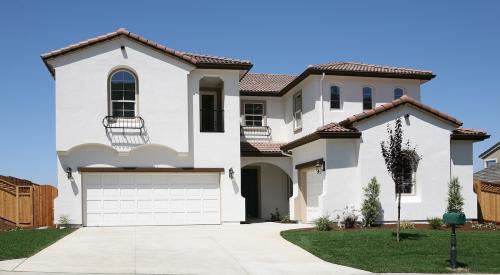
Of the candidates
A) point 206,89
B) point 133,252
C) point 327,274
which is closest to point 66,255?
point 133,252

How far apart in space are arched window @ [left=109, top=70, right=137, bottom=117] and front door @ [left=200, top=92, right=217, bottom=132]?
3141 millimetres

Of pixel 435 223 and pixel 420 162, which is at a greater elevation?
pixel 420 162

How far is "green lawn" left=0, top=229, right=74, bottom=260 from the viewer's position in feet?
48.1

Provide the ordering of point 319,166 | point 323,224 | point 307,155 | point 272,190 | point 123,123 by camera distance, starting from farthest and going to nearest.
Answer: point 272,190, point 307,155, point 123,123, point 319,166, point 323,224

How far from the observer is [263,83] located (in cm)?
3078

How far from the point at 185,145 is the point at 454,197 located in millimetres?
10505

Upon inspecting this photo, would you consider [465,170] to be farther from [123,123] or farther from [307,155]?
[123,123]

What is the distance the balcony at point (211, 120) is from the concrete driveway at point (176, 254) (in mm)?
6074

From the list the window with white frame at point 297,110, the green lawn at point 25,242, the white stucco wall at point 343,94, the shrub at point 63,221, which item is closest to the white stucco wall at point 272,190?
the white stucco wall at point 343,94

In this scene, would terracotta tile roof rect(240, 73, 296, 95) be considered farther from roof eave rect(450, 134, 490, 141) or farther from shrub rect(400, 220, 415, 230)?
shrub rect(400, 220, 415, 230)

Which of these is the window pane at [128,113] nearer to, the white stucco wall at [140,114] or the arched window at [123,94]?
the arched window at [123,94]

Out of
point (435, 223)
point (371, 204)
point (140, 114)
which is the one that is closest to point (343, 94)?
point (371, 204)

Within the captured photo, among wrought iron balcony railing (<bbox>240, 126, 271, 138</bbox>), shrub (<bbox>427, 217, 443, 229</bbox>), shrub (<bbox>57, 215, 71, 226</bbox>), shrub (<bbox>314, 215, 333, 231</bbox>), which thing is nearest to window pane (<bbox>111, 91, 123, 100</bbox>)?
shrub (<bbox>57, 215, 71, 226</bbox>)

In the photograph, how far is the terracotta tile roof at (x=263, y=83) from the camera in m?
29.0
